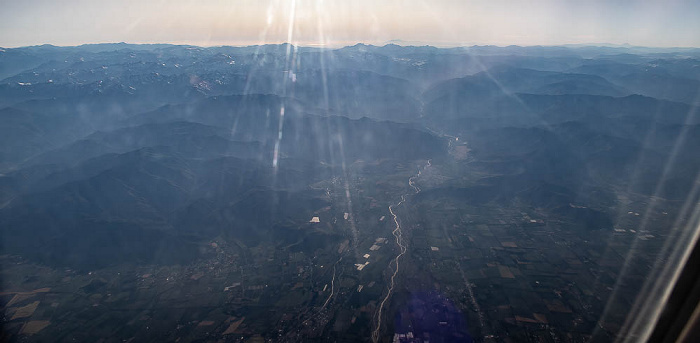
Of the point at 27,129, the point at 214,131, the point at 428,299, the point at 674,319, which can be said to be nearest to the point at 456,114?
the point at 214,131

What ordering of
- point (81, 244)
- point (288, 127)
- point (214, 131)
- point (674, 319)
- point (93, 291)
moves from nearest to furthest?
point (674, 319)
point (93, 291)
point (81, 244)
point (214, 131)
point (288, 127)

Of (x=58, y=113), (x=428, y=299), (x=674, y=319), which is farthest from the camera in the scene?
(x=58, y=113)

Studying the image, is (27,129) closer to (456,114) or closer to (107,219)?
(107,219)

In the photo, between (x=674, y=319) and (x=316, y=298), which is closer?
(x=674, y=319)

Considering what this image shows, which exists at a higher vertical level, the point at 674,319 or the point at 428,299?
the point at 674,319

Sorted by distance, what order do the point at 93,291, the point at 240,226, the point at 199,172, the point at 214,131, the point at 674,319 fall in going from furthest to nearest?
the point at 214,131, the point at 199,172, the point at 240,226, the point at 93,291, the point at 674,319

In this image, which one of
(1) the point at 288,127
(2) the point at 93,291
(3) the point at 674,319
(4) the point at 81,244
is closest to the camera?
(3) the point at 674,319

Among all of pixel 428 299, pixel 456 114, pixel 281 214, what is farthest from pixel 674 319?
pixel 456 114

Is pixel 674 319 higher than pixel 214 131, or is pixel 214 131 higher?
pixel 674 319

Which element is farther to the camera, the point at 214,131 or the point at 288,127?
the point at 288,127

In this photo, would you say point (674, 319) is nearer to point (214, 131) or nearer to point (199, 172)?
point (199, 172)
